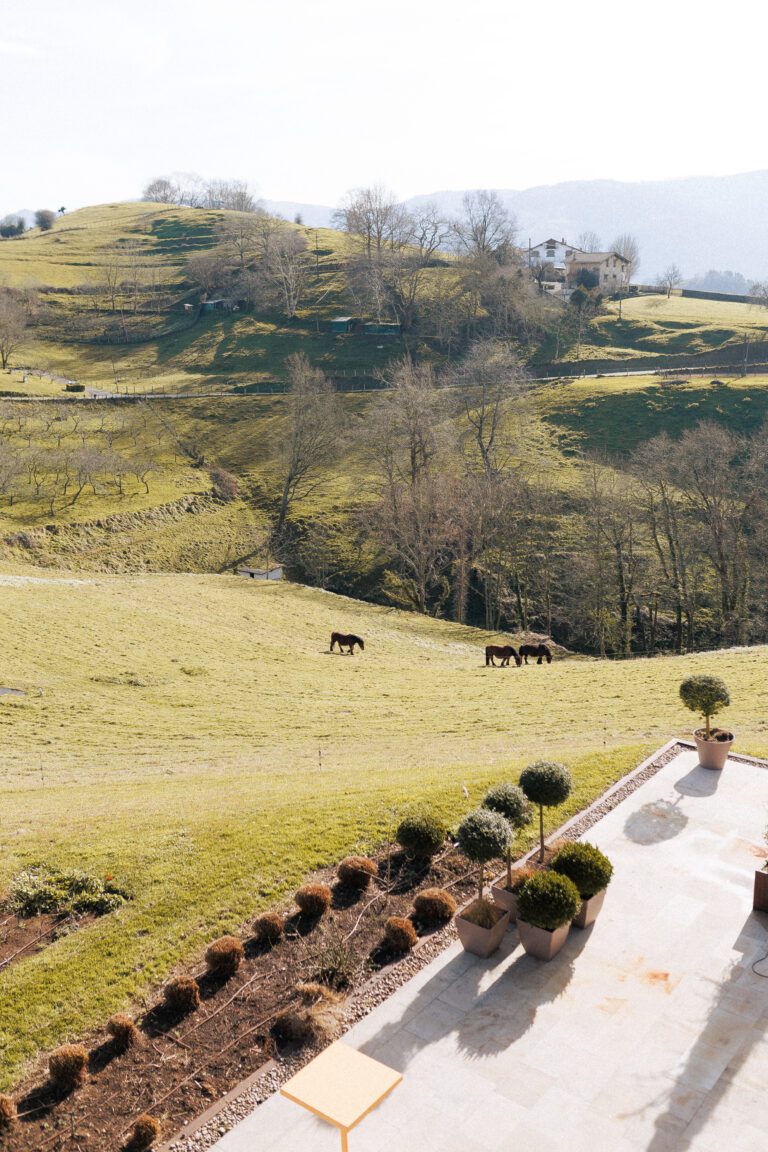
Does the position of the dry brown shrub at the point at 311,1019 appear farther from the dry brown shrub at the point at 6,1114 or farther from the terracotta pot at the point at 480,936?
the dry brown shrub at the point at 6,1114

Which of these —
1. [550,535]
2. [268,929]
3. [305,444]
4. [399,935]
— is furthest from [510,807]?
[305,444]

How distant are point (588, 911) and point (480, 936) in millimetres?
2281

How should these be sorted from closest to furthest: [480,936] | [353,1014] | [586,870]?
[353,1014], [480,936], [586,870]

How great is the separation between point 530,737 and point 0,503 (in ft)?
194

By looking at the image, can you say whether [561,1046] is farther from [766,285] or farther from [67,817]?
[766,285]

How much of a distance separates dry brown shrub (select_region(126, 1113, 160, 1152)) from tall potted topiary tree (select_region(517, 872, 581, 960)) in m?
6.91

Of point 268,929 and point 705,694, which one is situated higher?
point 705,694

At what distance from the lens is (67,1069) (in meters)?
11.5

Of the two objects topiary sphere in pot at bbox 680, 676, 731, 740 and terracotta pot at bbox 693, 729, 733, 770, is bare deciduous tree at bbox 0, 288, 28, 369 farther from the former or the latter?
terracotta pot at bbox 693, 729, 733, 770

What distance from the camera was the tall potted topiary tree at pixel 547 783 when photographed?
16.2 metres

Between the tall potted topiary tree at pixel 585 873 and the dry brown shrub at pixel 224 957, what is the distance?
626cm

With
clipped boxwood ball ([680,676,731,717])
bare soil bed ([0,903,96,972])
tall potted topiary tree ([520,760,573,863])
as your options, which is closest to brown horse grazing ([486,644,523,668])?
clipped boxwood ball ([680,676,731,717])

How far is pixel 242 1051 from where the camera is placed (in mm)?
12141

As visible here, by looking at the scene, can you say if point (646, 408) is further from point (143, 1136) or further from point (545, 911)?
point (143, 1136)
